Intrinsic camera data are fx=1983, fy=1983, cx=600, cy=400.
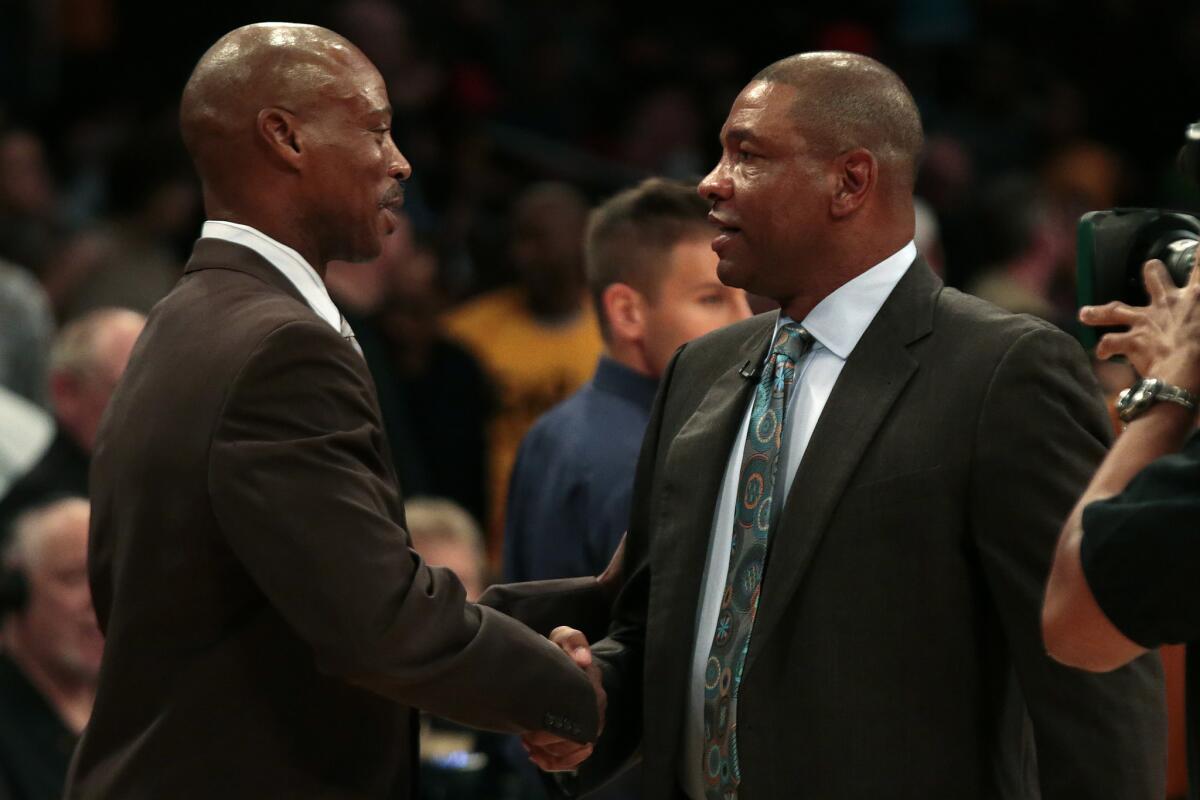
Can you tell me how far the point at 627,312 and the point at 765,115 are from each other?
1.28m

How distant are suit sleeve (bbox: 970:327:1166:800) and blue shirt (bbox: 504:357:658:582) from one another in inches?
59.1

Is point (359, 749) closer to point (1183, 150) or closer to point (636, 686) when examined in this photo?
point (636, 686)

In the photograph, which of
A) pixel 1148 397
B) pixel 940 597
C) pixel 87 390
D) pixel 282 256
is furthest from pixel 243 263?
pixel 87 390

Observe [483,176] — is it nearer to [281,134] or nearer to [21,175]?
[21,175]

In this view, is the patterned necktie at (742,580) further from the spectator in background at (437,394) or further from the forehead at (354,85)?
the spectator in background at (437,394)

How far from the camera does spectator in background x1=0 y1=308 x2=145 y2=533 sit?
5.56m

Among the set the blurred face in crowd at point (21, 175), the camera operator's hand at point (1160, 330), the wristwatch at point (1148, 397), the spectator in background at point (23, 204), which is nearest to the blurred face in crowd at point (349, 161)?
the camera operator's hand at point (1160, 330)

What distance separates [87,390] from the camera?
18.6 ft

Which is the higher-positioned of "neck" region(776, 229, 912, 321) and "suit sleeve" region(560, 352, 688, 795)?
"neck" region(776, 229, 912, 321)

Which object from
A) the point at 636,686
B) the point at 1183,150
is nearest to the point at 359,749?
the point at 636,686

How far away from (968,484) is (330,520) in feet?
3.14

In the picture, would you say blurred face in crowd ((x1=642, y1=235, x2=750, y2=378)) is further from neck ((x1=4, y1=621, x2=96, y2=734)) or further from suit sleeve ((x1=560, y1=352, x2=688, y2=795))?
neck ((x1=4, y1=621, x2=96, y2=734))

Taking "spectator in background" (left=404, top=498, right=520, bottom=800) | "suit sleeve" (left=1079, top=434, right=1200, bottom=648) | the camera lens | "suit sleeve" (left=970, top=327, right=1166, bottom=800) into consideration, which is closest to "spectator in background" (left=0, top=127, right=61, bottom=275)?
"spectator in background" (left=404, top=498, right=520, bottom=800)

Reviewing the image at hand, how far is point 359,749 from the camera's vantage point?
10.3 feet
